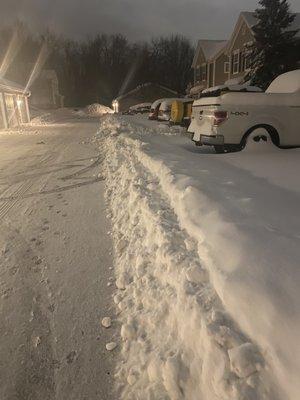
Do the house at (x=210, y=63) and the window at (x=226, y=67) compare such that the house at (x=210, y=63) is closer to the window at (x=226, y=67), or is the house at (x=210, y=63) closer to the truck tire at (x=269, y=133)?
the window at (x=226, y=67)

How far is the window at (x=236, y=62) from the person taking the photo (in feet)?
108

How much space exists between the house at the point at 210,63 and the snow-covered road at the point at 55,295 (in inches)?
1416

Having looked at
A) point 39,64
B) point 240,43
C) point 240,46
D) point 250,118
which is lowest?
point 250,118

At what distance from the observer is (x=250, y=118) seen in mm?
8250

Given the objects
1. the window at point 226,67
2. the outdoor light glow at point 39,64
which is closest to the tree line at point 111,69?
the outdoor light glow at point 39,64

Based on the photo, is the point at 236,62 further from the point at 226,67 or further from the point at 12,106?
the point at 12,106

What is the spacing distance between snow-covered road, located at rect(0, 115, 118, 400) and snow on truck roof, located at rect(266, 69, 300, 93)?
594cm

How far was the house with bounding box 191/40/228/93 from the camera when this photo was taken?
3846 cm

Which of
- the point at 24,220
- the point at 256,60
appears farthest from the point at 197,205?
the point at 256,60

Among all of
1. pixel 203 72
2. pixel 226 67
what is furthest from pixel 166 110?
Answer: pixel 203 72

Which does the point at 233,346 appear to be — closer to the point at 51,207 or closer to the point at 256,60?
the point at 51,207

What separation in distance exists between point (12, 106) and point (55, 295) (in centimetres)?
2762

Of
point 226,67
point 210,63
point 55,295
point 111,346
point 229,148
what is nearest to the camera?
point 111,346

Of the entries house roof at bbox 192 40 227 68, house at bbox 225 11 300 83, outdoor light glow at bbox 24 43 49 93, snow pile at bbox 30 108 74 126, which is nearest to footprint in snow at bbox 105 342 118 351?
snow pile at bbox 30 108 74 126
